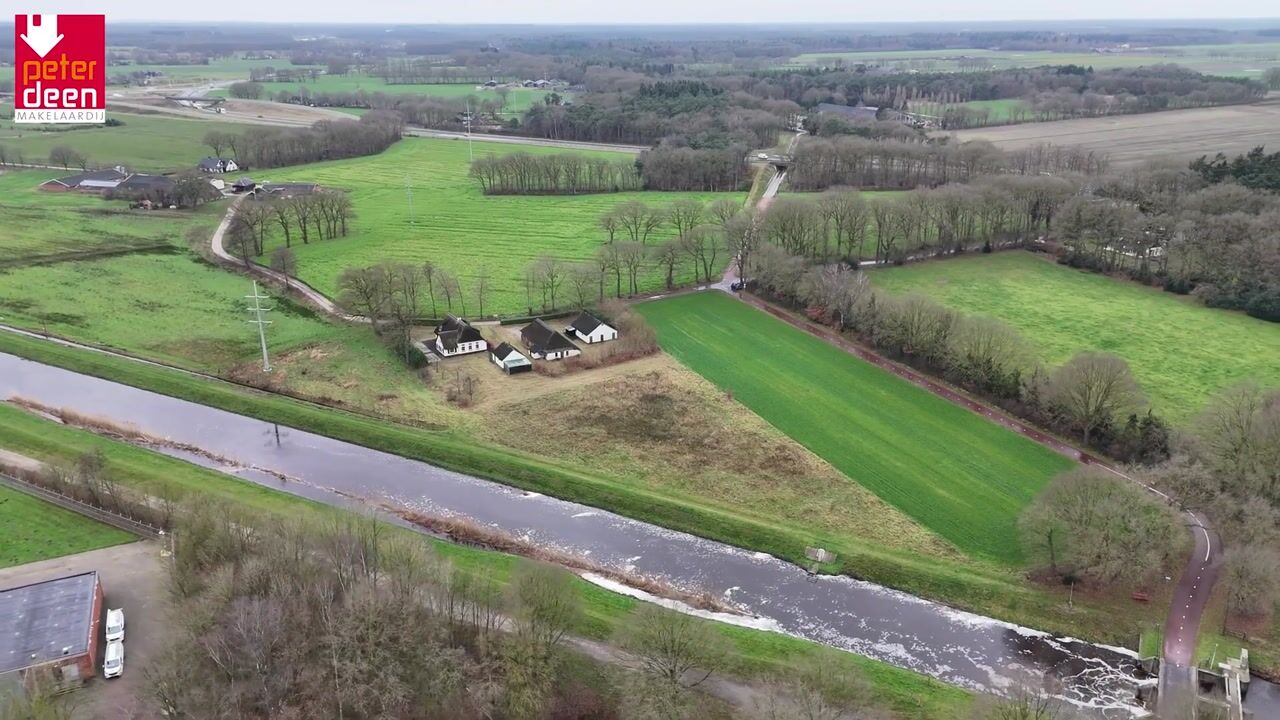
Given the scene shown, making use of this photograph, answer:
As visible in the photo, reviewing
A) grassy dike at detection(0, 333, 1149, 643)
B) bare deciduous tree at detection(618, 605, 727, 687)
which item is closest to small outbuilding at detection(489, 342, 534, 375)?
grassy dike at detection(0, 333, 1149, 643)

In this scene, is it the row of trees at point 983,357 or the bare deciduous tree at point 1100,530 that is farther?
the row of trees at point 983,357

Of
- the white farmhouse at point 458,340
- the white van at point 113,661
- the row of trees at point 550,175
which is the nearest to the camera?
the white van at point 113,661

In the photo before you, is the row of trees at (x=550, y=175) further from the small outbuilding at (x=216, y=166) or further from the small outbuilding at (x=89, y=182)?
the small outbuilding at (x=89, y=182)

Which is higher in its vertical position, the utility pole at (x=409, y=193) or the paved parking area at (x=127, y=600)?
the utility pole at (x=409, y=193)

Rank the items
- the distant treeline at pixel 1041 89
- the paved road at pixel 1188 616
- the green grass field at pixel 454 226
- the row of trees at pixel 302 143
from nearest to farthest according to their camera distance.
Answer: the paved road at pixel 1188 616 → the green grass field at pixel 454 226 → the row of trees at pixel 302 143 → the distant treeline at pixel 1041 89

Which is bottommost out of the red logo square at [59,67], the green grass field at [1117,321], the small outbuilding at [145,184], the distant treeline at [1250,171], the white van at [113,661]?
the white van at [113,661]

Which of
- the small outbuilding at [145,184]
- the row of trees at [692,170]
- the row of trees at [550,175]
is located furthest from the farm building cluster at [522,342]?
the small outbuilding at [145,184]

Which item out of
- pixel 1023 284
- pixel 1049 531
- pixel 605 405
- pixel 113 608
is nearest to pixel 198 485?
pixel 113 608
